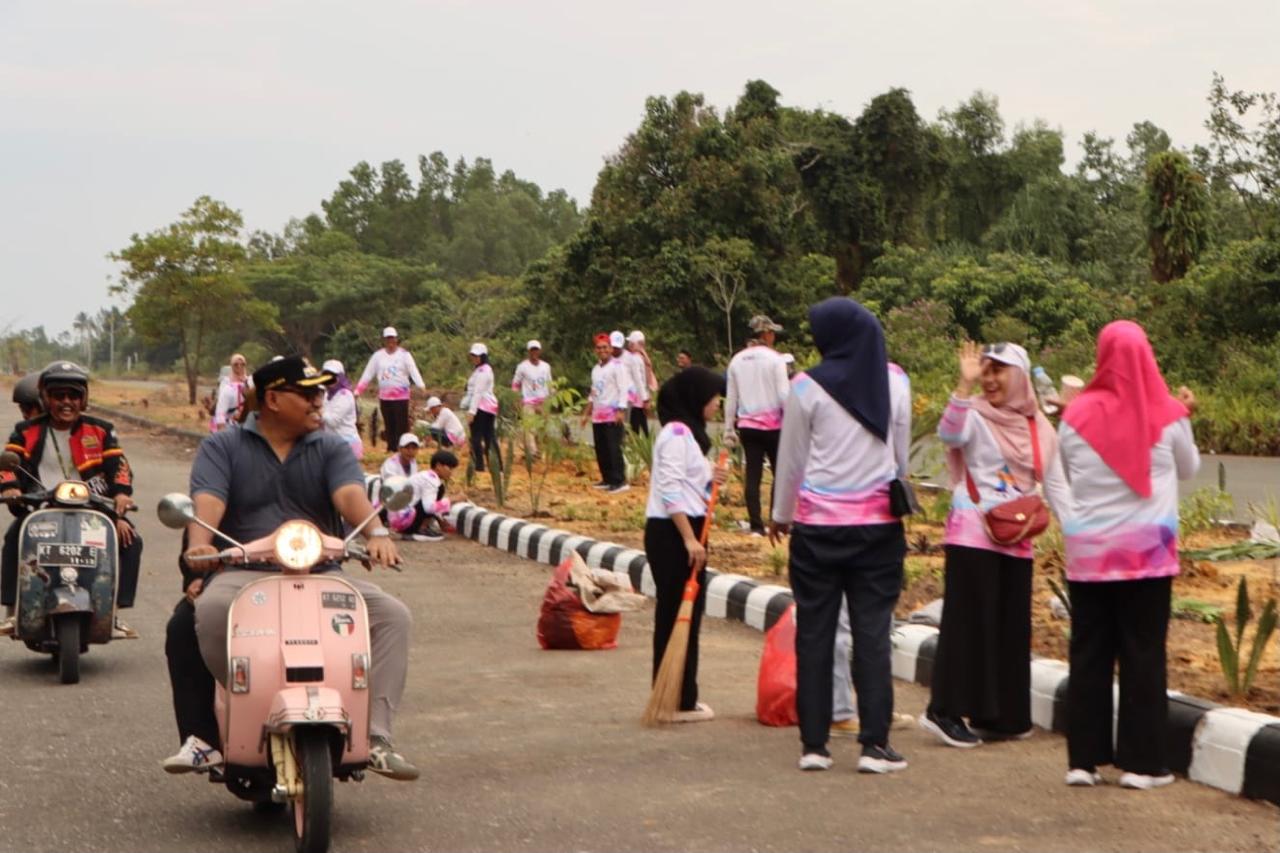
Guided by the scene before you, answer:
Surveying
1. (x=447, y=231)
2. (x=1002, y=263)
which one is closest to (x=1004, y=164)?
(x=1002, y=263)

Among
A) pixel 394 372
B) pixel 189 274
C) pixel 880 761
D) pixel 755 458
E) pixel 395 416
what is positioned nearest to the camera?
pixel 880 761

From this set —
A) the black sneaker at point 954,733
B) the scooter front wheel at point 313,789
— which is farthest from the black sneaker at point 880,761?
the scooter front wheel at point 313,789

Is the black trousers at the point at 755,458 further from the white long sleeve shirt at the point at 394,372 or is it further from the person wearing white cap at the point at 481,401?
the white long sleeve shirt at the point at 394,372

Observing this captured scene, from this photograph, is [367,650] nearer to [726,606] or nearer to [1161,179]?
[726,606]

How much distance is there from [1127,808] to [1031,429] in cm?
162

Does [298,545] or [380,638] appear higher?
[298,545]

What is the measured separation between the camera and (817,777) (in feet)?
21.0

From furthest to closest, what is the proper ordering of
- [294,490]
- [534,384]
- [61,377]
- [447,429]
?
[534,384]
[447,429]
[61,377]
[294,490]

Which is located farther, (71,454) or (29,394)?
(29,394)

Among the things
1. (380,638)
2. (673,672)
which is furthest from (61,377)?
(380,638)

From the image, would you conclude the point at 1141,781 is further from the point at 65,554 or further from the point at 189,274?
the point at 189,274

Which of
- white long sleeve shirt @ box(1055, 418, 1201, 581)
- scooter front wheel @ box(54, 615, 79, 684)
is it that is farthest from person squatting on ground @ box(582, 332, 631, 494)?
white long sleeve shirt @ box(1055, 418, 1201, 581)

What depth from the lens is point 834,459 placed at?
21.5 feet

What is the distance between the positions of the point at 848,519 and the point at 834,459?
0.73 ft
